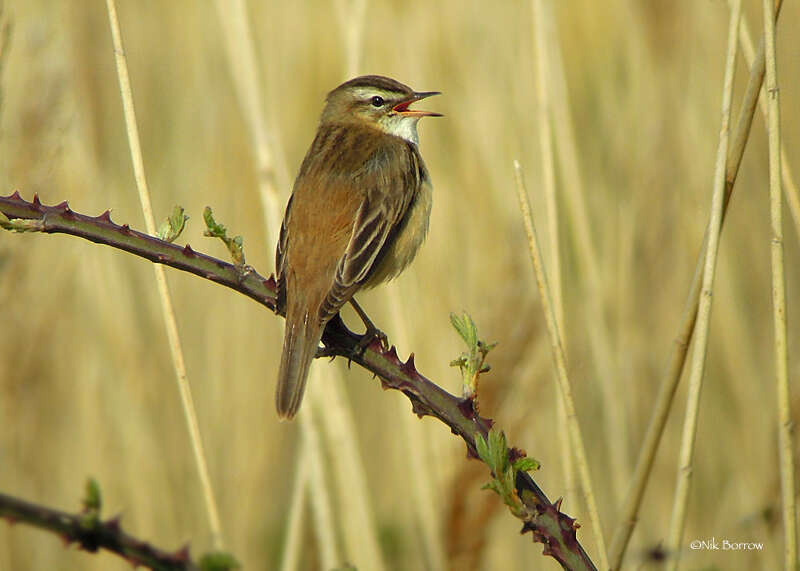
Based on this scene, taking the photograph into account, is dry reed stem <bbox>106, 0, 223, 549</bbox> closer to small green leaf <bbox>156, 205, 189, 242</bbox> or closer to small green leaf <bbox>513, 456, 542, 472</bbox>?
small green leaf <bbox>156, 205, 189, 242</bbox>

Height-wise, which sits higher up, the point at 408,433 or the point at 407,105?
the point at 407,105

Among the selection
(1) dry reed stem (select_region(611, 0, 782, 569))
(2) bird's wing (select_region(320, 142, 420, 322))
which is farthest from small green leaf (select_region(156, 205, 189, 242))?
(1) dry reed stem (select_region(611, 0, 782, 569))

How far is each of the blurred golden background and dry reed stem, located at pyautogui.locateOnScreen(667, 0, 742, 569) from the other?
3.08 ft

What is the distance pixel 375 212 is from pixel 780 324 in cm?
129

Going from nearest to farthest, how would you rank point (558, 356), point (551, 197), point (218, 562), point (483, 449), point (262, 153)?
point (218, 562) < point (483, 449) < point (558, 356) < point (551, 197) < point (262, 153)

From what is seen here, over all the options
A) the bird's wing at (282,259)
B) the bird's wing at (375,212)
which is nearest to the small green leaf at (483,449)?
the bird's wing at (375,212)

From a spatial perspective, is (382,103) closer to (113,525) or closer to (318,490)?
(318,490)

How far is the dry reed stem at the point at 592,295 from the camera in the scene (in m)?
3.25

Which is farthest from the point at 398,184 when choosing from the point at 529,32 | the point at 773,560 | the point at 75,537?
the point at 75,537

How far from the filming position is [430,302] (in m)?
3.67

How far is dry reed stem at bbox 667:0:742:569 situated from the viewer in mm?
1882

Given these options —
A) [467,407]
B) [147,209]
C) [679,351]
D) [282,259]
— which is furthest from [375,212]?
[467,407]

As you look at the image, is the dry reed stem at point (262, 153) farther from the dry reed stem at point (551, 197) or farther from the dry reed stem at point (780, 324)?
the dry reed stem at point (780, 324)

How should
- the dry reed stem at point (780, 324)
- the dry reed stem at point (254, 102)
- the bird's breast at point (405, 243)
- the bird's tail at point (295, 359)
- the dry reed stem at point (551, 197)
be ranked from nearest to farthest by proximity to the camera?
the dry reed stem at point (780, 324) < the bird's tail at point (295, 359) < the dry reed stem at point (551, 197) < the bird's breast at point (405, 243) < the dry reed stem at point (254, 102)
